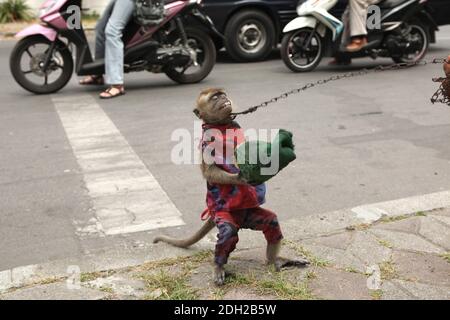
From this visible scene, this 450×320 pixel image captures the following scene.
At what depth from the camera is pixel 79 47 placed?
24.9ft

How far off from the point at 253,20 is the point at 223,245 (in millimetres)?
7059

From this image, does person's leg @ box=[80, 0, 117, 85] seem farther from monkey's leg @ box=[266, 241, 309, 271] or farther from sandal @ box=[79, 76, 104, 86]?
monkey's leg @ box=[266, 241, 309, 271]

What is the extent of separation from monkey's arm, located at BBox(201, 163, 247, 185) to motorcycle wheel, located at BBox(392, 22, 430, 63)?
670 cm

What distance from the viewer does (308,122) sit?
246 inches

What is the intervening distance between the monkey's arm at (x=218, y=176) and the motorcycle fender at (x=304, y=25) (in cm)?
577

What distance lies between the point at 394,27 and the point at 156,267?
21.3 feet

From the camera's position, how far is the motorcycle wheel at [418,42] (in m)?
8.98

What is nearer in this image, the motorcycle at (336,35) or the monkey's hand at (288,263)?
the monkey's hand at (288,263)

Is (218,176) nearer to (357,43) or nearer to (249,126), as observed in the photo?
(249,126)

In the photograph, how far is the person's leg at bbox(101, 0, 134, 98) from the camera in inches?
290

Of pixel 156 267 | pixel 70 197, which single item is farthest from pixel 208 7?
pixel 156 267

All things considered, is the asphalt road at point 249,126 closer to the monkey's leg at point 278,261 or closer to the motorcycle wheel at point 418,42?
the motorcycle wheel at point 418,42

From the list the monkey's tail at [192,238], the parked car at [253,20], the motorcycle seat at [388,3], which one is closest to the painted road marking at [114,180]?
the monkey's tail at [192,238]
